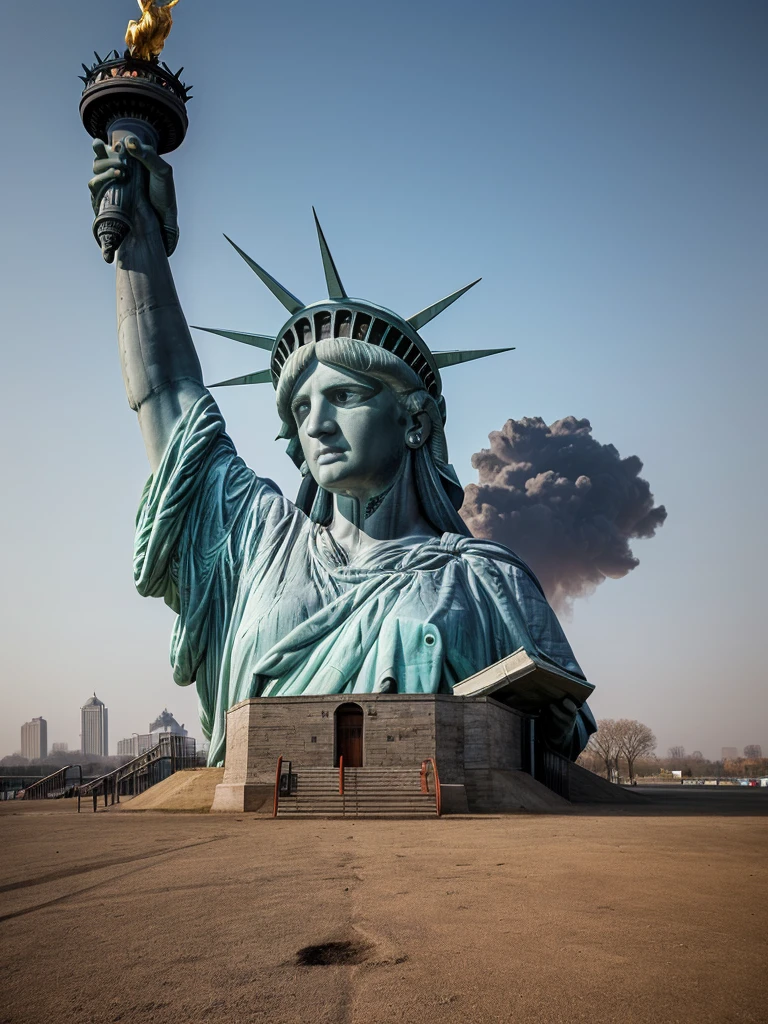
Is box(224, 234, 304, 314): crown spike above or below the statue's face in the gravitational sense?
above

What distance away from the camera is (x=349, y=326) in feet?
88.5

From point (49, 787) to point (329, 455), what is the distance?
2076 cm

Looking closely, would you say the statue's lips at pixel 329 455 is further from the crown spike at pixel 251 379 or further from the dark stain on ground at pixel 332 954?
the dark stain on ground at pixel 332 954

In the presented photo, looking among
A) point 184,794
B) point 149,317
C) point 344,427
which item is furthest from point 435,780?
point 149,317

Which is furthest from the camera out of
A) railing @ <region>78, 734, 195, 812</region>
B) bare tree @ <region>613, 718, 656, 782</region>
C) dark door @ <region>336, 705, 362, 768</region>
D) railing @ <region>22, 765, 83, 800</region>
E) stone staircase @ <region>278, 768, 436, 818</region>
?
bare tree @ <region>613, 718, 656, 782</region>

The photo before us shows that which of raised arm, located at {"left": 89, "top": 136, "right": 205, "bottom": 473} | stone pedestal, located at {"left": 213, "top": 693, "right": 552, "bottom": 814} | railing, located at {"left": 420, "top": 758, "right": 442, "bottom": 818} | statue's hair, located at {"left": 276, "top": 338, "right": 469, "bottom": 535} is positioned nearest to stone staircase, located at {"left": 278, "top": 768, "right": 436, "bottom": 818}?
railing, located at {"left": 420, "top": 758, "right": 442, "bottom": 818}

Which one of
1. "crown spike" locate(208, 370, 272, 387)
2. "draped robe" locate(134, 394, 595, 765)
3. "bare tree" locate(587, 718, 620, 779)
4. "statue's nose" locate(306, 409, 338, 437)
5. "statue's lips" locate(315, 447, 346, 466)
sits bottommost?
"bare tree" locate(587, 718, 620, 779)

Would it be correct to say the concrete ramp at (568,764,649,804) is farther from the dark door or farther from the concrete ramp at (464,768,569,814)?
the dark door

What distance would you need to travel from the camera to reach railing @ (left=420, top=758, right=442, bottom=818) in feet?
52.4

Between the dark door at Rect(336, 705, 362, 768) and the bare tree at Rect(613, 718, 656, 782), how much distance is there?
50.9 m

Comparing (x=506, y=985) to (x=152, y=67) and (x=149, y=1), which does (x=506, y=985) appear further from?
(x=149, y=1)

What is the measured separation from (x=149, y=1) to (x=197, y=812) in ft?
91.7

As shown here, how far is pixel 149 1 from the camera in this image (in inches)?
1291

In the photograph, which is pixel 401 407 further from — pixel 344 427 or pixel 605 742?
pixel 605 742
